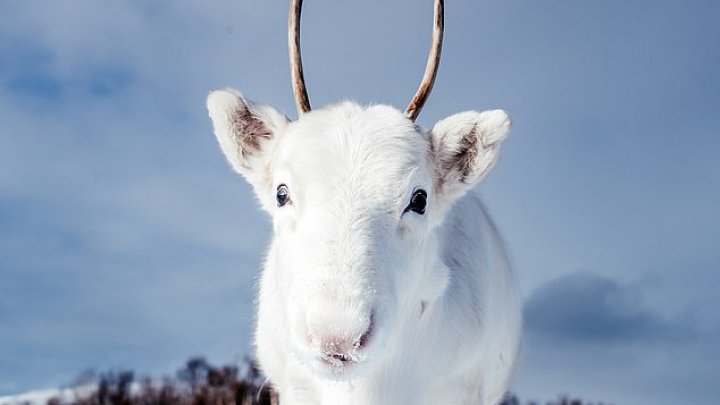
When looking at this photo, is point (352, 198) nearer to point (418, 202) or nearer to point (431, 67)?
point (418, 202)

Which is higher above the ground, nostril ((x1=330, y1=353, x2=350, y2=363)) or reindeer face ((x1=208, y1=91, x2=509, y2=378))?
reindeer face ((x1=208, y1=91, x2=509, y2=378))

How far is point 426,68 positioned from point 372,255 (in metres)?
2.13

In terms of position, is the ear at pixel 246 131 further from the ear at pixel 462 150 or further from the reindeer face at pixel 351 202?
the ear at pixel 462 150

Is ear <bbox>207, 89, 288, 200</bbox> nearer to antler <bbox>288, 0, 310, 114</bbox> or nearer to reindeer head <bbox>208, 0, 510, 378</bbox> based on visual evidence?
reindeer head <bbox>208, 0, 510, 378</bbox>

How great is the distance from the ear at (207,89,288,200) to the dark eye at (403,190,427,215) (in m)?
1.19

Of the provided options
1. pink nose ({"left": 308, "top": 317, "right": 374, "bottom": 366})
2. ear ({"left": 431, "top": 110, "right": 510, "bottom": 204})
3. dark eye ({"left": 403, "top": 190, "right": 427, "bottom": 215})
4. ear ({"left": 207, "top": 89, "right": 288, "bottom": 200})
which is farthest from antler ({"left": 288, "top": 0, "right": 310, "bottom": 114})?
pink nose ({"left": 308, "top": 317, "right": 374, "bottom": 366})

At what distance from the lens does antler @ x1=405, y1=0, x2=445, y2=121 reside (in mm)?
6309

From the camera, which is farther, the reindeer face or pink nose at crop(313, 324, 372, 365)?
the reindeer face

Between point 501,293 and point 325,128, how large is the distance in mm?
2998

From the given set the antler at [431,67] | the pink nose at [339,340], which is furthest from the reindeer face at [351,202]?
the antler at [431,67]

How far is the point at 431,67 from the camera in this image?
6.51m

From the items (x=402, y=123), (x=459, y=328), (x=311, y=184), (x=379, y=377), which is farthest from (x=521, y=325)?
(x=311, y=184)

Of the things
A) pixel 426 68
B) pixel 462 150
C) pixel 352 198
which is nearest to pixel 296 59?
pixel 426 68

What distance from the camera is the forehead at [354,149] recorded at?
207 inches
